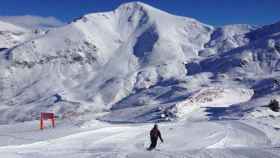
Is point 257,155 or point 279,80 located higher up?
point 279,80

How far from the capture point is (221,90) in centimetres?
15888

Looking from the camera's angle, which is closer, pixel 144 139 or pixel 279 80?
pixel 144 139

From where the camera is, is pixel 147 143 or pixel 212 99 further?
pixel 212 99

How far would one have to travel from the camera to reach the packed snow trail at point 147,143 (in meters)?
27.5

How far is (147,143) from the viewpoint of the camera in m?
39.0

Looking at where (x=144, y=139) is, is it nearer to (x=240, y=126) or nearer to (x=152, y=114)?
(x=240, y=126)

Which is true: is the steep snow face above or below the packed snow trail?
above

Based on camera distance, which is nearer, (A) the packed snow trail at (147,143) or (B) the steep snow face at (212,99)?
(A) the packed snow trail at (147,143)

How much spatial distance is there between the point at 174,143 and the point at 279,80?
130224 millimetres

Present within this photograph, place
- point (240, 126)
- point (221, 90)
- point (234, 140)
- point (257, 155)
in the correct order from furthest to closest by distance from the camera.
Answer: point (221, 90), point (240, 126), point (234, 140), point (257, 155)

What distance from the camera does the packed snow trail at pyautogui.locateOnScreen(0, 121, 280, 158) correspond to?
27.5m

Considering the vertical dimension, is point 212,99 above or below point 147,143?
above

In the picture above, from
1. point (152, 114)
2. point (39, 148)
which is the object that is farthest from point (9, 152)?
point (152, 114)

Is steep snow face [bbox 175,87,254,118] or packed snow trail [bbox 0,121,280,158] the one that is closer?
packed snow trail [bbox 0,121,280,158]
